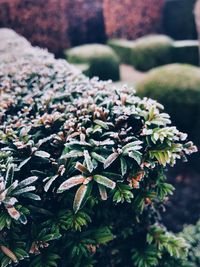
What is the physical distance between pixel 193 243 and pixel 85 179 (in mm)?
2027

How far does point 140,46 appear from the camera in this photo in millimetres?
9094

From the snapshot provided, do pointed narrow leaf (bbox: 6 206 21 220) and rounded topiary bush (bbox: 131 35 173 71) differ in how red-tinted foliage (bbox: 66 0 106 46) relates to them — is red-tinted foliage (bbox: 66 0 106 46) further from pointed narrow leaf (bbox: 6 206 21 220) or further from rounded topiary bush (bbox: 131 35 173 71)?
pointed narrow leaf (bbox: 6 206 21 220)

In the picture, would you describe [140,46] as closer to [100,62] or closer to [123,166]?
[100,62]

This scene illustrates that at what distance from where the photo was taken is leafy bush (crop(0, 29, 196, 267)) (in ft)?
7.36

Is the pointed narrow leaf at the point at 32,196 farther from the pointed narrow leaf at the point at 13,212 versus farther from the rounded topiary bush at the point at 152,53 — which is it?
the rounded topiary bush at the point at 152,53

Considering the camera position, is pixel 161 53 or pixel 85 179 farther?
pixel 161 53

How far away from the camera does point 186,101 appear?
16.2ft

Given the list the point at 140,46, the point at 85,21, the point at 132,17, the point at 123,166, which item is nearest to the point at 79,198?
the point at 123,166

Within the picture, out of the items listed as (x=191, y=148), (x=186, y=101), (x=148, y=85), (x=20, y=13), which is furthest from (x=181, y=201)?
(x=20, y=13)

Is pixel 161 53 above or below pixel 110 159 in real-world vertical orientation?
below

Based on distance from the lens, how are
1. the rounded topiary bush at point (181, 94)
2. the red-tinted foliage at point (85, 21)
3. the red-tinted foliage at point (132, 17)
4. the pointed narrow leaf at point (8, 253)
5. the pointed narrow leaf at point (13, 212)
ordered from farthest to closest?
the red-tinted foliage at point (132, 17) < the red-tinted foliage at point (85, 21) < the rounded topiary bush at point (181, 94) < the pointed narrow leaf at point (8, 253) < the pointed narrow leaf at point (13, 212)

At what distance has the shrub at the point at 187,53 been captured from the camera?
328 inches

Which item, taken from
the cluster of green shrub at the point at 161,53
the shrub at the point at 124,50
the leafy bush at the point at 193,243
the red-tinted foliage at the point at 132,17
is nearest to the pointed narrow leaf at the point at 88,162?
the leafy bush at the point at 193,243

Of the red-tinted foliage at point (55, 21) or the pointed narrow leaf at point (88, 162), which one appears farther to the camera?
the red-tinted foliage at point (55, 21)
